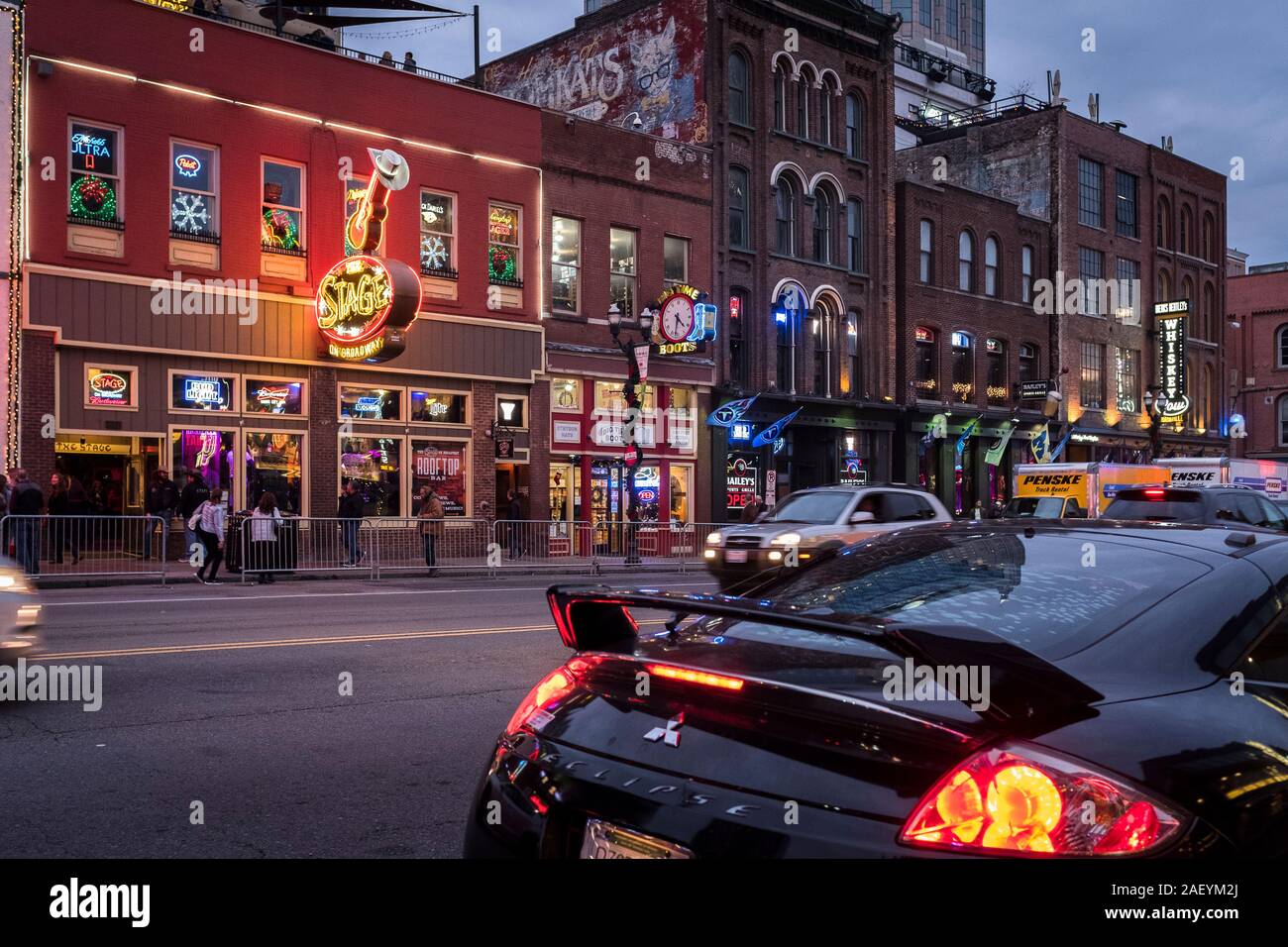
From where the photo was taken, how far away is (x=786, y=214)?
120 ft

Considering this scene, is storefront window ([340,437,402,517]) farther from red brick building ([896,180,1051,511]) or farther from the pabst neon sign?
red brick building ([896,180,1051,511])

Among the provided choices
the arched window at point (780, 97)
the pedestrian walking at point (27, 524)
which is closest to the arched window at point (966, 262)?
the arched window at point (780, 97)

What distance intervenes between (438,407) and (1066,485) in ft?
45.9

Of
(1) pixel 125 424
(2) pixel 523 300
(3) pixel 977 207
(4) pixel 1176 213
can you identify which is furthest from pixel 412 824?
(4) pixel 1176 213

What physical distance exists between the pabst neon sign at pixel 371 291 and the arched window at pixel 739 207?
12.7m

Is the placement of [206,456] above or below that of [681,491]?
above

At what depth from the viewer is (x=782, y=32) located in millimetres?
36312

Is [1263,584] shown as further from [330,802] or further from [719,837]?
[330,802]

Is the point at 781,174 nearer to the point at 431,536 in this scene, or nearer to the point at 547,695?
the point at 431,536

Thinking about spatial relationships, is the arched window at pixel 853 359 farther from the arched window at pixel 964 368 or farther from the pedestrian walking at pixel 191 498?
the pedestrian walking at pixel 191 498

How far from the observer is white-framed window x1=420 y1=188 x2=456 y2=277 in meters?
27.6

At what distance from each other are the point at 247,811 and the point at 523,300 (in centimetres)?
2443

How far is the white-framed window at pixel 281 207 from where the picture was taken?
82.1ft

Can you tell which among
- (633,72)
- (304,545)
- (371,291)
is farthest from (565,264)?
(304,545)
